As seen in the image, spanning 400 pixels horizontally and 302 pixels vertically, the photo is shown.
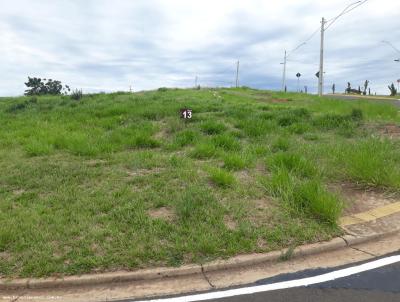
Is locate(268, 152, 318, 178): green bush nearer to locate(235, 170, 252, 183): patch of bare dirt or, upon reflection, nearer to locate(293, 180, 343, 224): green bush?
locate(235, 170, 252, 183): patch of bare dirt

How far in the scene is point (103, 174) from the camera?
6648 millimetres

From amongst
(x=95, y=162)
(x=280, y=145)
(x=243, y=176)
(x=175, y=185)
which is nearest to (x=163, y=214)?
(x=175, y=185)

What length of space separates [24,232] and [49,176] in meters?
A: 2.04

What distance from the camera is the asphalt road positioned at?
355 centimetres

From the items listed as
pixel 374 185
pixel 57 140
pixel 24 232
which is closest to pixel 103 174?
pixel 24 232

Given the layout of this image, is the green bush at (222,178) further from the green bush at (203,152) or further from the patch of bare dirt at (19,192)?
the patch of bare dirt at (19,192)

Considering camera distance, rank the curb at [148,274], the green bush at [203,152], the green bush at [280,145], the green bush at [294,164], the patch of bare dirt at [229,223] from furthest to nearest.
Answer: the green bush at [280,145] < the green bush at [203,152] < the green bush at [294,164] < the patch of bare dirt at [229,223] < the curb at [148,274]

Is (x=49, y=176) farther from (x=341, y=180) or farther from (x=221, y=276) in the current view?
(x=341, y=180)

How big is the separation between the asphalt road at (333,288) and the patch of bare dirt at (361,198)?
5.13ft

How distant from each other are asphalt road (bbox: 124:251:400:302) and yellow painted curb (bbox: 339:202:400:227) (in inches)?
42.1

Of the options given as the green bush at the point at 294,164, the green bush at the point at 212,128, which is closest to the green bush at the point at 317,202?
the green bush at the point at 294,164

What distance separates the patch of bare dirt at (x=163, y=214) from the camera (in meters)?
5.04

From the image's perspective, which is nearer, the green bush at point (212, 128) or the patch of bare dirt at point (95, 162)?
the patch of bare dirt at point (95, 162)

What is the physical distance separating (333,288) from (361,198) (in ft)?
8.51
